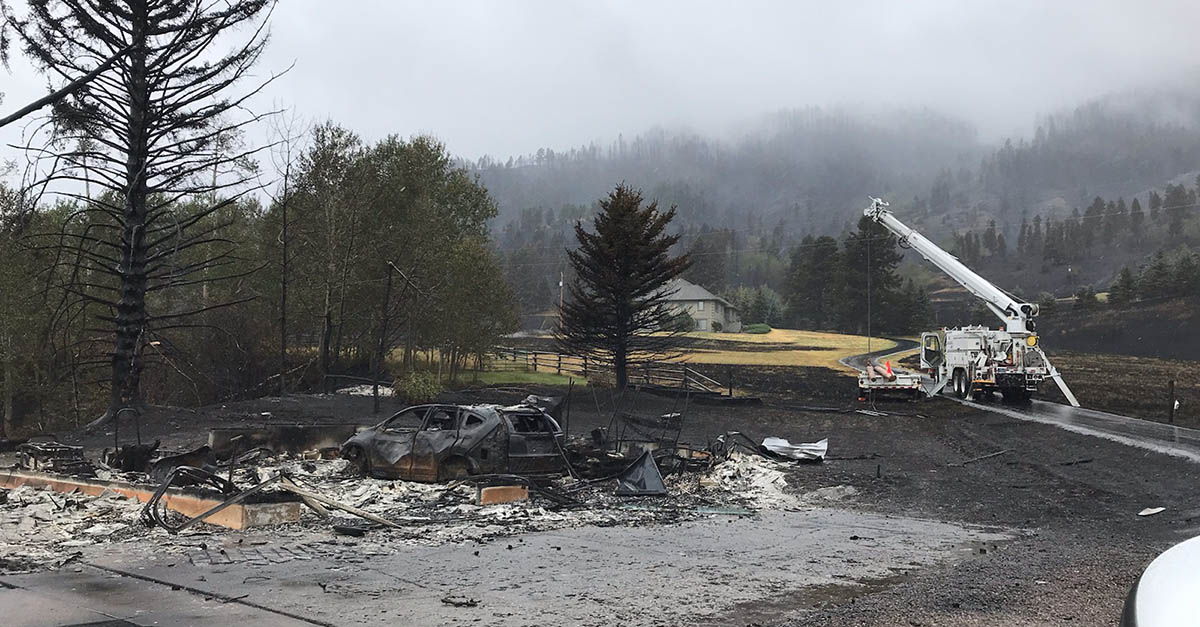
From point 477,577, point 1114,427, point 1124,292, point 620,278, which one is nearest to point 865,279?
point 1124,292

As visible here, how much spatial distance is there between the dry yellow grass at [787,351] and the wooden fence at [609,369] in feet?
15.0

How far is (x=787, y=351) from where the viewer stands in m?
61.7

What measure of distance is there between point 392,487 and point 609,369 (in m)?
29.3

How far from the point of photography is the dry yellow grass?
57531mm

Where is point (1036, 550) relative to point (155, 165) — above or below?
below

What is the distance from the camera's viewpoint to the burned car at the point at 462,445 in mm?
16125

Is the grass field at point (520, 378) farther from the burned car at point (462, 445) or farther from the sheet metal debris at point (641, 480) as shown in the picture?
the burned car at point (462, 445)

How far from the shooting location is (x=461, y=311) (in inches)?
1789

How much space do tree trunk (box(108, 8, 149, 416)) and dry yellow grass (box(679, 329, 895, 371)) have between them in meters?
32.6

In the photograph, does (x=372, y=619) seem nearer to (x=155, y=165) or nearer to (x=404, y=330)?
(x=155, y=165)

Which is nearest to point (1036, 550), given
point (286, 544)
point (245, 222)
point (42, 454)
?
point (286, 544)

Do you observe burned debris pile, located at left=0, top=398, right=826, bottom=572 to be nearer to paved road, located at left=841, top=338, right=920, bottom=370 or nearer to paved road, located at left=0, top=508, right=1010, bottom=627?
paved road, located at left=0, top=508, right=1010, bottom=627

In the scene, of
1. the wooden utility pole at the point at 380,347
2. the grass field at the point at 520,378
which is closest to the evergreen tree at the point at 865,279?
the grass field at the point at 520,378

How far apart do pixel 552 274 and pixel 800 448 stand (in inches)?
4654
